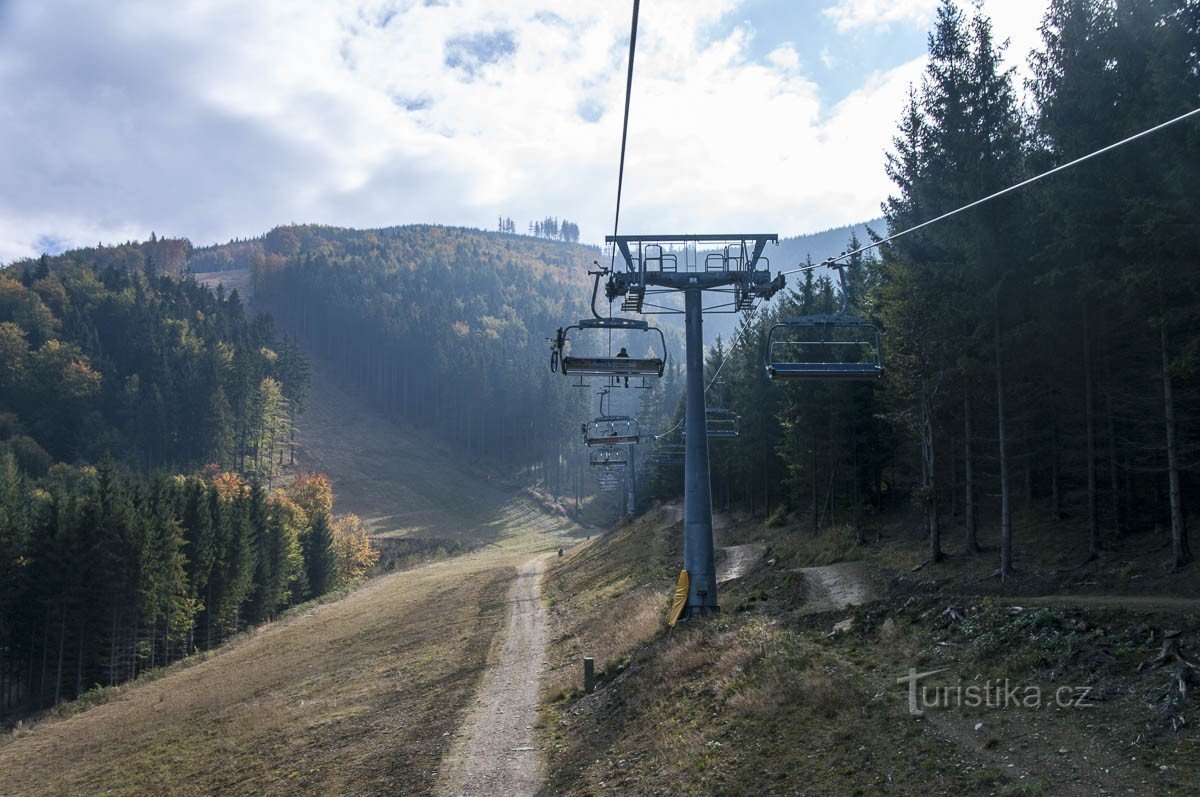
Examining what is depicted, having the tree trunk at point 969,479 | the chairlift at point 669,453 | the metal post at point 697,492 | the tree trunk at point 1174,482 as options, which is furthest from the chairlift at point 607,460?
the tree trunk at point 1174,482

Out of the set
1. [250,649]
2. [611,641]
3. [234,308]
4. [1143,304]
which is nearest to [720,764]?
[611,641]

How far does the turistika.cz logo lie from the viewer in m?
9.97

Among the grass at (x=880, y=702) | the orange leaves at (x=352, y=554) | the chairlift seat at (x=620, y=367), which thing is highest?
the chairlift seat at (x=620, y=367)

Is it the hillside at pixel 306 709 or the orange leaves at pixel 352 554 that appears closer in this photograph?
the hillside at pixel 306 709

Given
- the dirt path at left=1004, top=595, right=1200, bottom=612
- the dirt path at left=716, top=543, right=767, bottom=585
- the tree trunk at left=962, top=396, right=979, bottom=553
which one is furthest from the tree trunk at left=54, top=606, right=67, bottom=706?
the dirt path at left=1004, top=595, right=1200, bottom=612

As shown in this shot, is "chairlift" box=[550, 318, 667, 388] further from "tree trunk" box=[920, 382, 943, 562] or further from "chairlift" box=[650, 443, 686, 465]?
"chairlift" box=[650, 443, 686, 465]

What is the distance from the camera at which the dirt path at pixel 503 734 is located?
1325cm

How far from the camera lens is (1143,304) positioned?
61.7ft

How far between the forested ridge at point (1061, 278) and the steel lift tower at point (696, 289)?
24.4ft

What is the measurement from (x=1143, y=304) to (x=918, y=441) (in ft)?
41.3

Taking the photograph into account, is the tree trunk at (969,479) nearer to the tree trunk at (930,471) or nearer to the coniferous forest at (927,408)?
the coniferous forest at (927,408)

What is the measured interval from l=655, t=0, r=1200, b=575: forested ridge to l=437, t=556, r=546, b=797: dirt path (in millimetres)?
13234

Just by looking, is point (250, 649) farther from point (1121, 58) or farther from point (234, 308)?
point (234, 308)

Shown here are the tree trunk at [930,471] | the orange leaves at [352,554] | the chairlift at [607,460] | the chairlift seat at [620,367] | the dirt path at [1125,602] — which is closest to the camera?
the dirt path at [1125,602]
